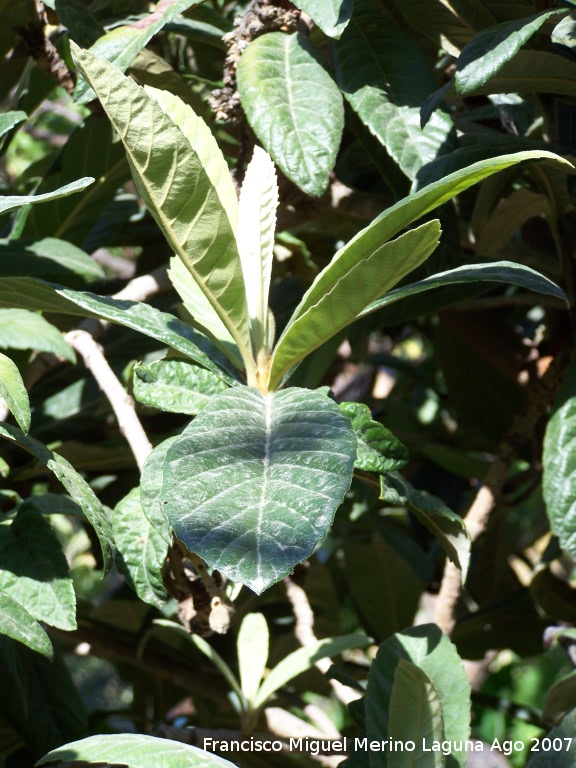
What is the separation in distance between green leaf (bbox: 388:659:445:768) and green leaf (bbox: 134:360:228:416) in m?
0.31

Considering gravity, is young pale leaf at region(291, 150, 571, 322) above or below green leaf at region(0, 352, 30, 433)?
above

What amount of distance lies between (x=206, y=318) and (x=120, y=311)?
0.34 feet

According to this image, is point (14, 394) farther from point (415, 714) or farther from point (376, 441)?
point (415, 714)

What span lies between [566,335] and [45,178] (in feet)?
2.71

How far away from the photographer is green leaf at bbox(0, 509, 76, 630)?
78cm

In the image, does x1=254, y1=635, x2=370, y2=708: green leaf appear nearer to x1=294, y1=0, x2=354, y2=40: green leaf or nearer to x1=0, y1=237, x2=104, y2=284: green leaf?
x1=0, y1=237, x2=104, y2=284: green leaf

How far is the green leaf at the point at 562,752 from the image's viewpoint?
0.83 metres

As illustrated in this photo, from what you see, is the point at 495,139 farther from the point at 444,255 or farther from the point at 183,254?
the point at 183,254

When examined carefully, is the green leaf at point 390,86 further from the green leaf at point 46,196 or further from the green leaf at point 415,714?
the green leaf at point 415,714

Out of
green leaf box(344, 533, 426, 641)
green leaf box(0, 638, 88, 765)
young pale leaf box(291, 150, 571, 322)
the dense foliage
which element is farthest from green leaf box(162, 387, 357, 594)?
green leaf box(344, 533, 426, 641)

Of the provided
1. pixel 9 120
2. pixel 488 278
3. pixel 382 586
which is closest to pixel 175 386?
pixel 488 278

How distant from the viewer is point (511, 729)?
2.28 meters

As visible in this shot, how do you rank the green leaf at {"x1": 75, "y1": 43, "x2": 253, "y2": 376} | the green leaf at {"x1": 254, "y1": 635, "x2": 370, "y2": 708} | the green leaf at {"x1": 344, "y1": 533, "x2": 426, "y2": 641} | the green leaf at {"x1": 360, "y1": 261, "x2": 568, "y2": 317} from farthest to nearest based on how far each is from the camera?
1. the green leaf at {"x1": 344, "y1": 533, "x2": 426, "y2": 641}
2. the green leaf at {"x1": 254, "y1": 635, "x2": 370, "y2": 708}
3. the green leaf at {"x1": 360, "y1": 261, "x2": 568, "y2": 317}
4. the green leaf at {"x1": 75, "y1": 43, "x2": 253, "y2": 376}

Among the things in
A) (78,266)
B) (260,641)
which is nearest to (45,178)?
(78,266)
